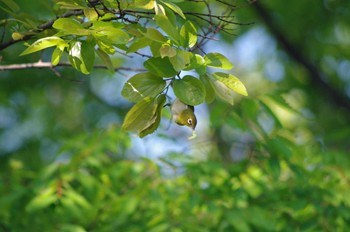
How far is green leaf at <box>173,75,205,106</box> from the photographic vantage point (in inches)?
57.2

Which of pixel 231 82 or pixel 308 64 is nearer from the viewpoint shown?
pixel 231 82

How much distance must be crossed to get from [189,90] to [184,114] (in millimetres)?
108

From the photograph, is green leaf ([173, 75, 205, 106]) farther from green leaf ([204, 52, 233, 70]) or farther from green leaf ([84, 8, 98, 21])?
green leaf ([84, 8, 98, 21])

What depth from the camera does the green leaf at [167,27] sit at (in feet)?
4.63

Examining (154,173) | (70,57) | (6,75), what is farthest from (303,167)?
(6,75)

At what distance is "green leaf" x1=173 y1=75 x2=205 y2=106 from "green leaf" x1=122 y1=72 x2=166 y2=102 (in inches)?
2.0

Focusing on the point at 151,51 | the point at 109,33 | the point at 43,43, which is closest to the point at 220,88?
the point at 151,51

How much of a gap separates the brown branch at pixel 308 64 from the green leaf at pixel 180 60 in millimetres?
4979

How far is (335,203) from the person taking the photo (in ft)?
10.6

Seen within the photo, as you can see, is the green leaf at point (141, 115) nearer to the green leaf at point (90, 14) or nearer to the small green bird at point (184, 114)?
the small green bird at point (184, 114)

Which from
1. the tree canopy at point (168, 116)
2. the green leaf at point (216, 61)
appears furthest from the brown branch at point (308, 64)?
the green leaf at point (216, 61)

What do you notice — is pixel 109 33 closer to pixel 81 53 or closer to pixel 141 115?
pixel 81 53

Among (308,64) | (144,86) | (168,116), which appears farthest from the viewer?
(308,64)

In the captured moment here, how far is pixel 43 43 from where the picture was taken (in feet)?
4.88
